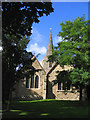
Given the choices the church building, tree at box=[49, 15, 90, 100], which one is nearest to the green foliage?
tree at box=[49, 15, 90, 100]

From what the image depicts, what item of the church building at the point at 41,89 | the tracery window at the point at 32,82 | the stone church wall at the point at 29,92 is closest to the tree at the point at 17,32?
the church building at the point at 41,89

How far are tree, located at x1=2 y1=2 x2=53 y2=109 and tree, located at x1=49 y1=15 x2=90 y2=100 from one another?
10.6 meters

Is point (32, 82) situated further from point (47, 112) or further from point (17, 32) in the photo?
point (17, 32)

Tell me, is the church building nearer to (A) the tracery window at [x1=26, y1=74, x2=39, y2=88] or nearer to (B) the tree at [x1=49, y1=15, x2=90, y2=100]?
(A) the tracery window at [x1=26, y1=74, x2=39, y2=88]

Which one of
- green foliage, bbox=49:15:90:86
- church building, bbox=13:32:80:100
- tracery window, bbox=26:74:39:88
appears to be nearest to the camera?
green foliage, bbox=49:15:90:86

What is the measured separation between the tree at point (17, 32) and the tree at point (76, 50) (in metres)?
10.6

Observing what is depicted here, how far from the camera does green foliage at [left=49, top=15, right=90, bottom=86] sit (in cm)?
2009

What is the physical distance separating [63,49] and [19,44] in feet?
42.3

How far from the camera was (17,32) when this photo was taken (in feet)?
28.1

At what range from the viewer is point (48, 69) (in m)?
35.9

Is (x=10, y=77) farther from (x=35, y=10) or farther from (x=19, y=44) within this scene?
(x=35, y=10)

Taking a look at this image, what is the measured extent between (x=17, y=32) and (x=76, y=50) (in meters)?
14.1

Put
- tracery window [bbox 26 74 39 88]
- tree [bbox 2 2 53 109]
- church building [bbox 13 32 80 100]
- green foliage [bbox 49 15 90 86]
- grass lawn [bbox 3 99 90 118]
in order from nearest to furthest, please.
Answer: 1. tree [bbox 2 2 53 109]
2. grass lawn [bbox 3 99 90 118]
3. green foliage [bbox 49 15 90 86]
4. church building [bbox 13 32 80 100]
5. tracery window [bbox 26 74 39 88]

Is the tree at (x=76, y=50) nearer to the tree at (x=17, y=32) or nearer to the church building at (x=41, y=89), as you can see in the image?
the church building at (x=41, y=89)
